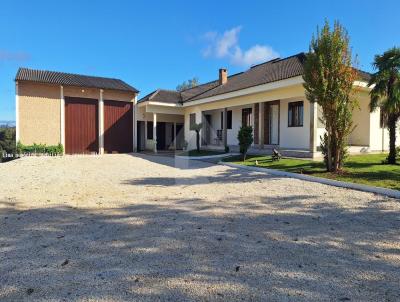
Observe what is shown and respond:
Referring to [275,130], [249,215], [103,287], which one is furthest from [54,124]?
[103,287]

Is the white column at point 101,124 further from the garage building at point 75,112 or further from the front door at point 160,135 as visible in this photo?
the front door at point 160,135

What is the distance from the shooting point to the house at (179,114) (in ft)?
54.5

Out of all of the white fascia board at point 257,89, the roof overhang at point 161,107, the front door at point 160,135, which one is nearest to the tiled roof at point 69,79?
the roof overhang at point 161,107

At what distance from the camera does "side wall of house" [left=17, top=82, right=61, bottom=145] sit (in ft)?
67.2

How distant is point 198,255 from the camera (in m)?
3.93

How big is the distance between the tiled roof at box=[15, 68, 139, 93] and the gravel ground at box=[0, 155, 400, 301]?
50.3ft

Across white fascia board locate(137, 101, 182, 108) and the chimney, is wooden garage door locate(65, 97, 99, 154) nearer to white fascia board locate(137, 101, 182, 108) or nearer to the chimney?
white fascia board locate(137, 101, 182, 108)

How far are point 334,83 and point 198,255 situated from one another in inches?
339

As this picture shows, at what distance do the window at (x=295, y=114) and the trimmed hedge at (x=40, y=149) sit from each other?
15.5 meters

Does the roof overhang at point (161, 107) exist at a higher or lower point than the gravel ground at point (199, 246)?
higher

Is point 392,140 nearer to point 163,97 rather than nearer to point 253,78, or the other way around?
point 253,78

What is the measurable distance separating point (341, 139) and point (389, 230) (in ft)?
19.7

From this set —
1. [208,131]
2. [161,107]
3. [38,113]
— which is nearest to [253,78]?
[208,131]

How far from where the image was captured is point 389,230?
5.05 metres
